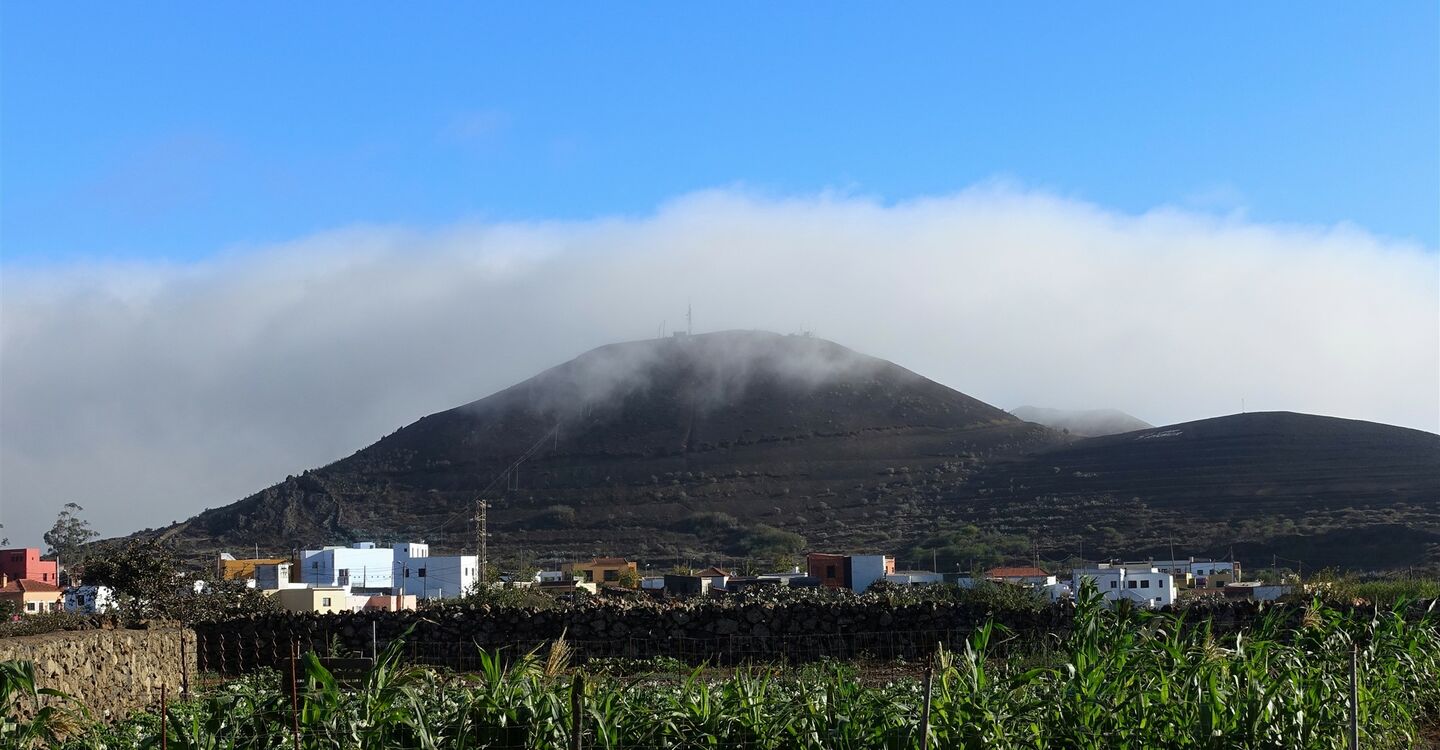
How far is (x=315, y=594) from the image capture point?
45.0 metres

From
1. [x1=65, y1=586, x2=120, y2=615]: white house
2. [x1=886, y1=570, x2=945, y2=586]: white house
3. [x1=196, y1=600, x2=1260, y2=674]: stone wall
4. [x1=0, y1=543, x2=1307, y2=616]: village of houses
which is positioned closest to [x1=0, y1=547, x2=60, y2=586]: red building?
[x1=0, y1=543, x2=1307, y2=616]: village of houses

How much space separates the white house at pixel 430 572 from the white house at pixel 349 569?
0.73m

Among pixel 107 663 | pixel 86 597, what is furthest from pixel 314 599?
pixel 107 663

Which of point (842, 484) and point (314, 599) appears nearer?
point (314, 599)

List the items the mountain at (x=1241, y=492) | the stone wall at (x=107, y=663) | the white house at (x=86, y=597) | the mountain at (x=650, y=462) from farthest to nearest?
1. the mountain at (x=650, y=462)
2. the mountain at (x=1241, y=492)
3. the white house at (x=86, y=597)
4. the stone wall at (x=107, y=663)

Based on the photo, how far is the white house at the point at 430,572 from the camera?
65.6 metres

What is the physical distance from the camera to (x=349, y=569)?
68812 millimetres

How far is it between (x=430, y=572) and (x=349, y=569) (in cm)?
421

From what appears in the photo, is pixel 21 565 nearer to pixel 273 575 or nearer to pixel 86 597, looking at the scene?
pixel 273 575

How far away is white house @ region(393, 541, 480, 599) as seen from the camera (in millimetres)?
65562

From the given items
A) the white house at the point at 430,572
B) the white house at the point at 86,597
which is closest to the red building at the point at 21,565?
the white house at the point at 430,572

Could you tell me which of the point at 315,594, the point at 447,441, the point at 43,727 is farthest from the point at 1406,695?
the point at 447,441

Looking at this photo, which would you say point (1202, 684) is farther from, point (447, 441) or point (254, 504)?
point (447, 441)

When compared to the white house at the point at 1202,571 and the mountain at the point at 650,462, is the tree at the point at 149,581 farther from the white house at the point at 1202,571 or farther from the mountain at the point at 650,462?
the mountain at the point at 650,462
